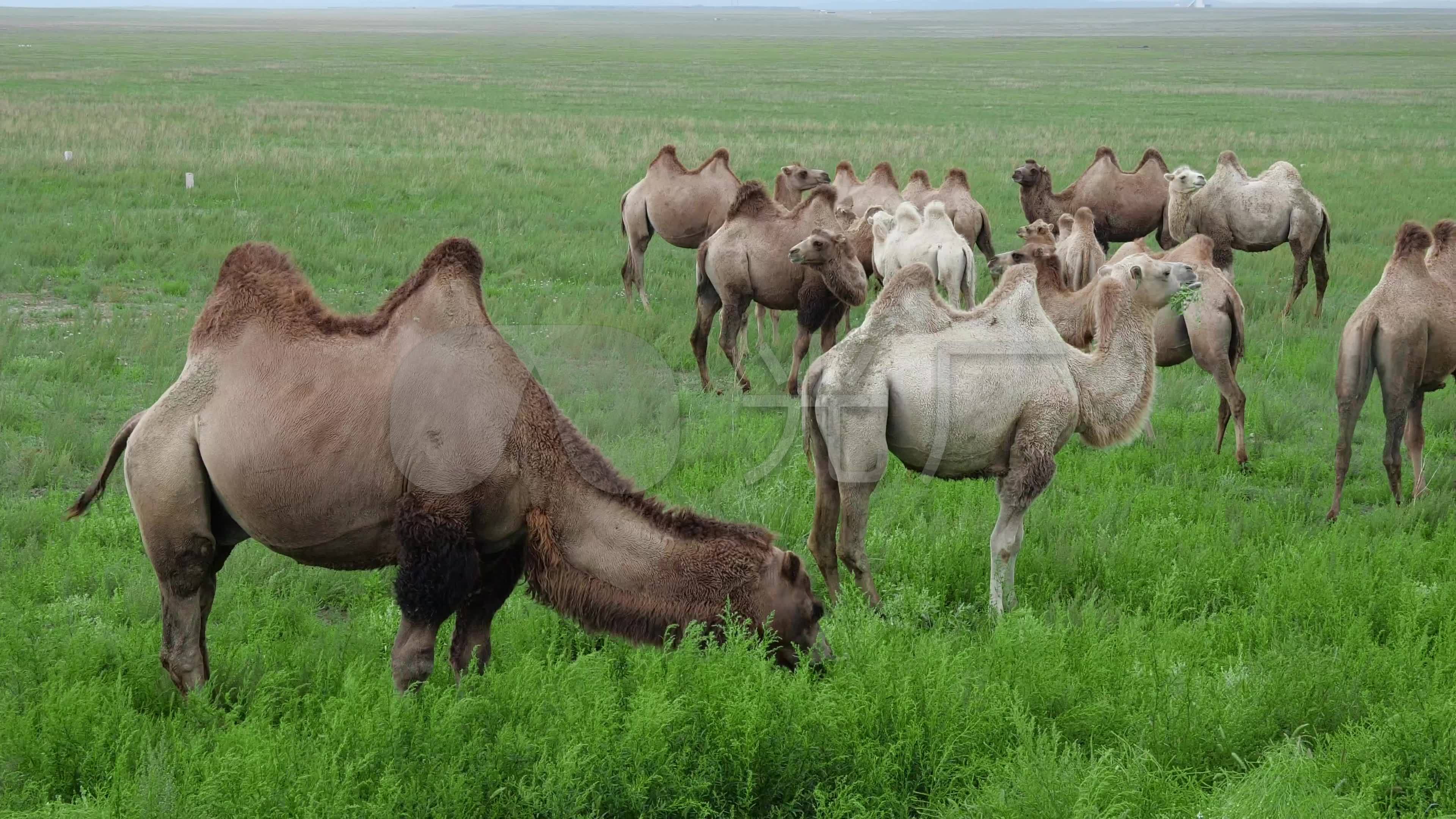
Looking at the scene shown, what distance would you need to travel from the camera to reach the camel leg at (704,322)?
11258 mm

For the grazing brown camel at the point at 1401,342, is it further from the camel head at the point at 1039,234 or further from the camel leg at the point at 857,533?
the camel head at the point at 1039,234

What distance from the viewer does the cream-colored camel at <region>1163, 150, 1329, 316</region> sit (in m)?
14.4

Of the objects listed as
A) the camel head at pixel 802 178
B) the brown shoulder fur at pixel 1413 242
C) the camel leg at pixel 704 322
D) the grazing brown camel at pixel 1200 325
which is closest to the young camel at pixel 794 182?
the camel head at pixel 802 178

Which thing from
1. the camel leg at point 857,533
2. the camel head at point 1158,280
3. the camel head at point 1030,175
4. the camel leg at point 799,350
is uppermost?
the camel head at point 1158,280

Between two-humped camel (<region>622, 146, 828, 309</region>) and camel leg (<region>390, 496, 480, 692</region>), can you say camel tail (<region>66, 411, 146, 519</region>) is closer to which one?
camel leg (<region>390, 496, 480, 692</region>)

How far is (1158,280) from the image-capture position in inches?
281

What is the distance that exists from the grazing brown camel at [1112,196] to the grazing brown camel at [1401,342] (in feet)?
26.8

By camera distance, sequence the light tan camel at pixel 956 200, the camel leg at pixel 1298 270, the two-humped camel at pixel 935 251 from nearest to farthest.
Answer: the two-humped camel at pixel 935 251, the camel leg at pixel 1298 270, the light tan camel at pixel 956 200

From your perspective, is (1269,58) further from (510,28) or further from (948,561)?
(510,28)

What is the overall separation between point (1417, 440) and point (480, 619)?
6362 mm

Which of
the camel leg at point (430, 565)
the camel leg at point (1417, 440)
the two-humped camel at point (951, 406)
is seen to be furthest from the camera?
the camel leg at point (1417, 440)

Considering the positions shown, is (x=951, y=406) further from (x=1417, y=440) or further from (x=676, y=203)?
(x=676, y=203)

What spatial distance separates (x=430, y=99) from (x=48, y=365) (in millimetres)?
40130

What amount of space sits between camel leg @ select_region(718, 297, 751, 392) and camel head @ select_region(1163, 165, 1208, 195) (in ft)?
20.4
